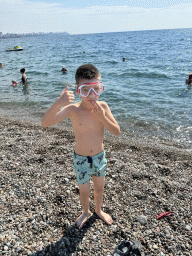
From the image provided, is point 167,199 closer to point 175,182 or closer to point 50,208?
point 175,182

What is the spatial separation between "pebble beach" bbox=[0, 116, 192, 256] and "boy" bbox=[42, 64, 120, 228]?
2.28 feet

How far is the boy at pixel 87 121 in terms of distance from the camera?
2379mm

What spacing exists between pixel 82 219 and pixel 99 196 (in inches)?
20.8

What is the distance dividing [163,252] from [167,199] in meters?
1.11

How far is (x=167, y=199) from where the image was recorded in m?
3.67

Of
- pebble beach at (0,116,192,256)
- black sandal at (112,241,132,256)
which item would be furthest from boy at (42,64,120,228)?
black sandal at (112,241,132,256)

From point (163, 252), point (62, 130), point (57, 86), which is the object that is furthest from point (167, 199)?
point (57, 86)

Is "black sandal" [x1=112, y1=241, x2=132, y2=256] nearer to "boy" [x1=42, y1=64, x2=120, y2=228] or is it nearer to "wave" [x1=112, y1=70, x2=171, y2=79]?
"boy" [x1=42, y1=64, x2=120, y2=228]

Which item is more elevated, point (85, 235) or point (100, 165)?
point (100, 165)

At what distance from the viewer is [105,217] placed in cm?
320

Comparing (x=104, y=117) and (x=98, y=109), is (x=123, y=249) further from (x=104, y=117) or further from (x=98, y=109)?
(x=98, y=109)

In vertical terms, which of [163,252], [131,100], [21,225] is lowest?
[163,252]

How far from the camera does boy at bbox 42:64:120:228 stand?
2.38 meters

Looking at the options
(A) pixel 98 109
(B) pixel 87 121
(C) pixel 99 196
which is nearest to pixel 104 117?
(A) pixel 98 109
